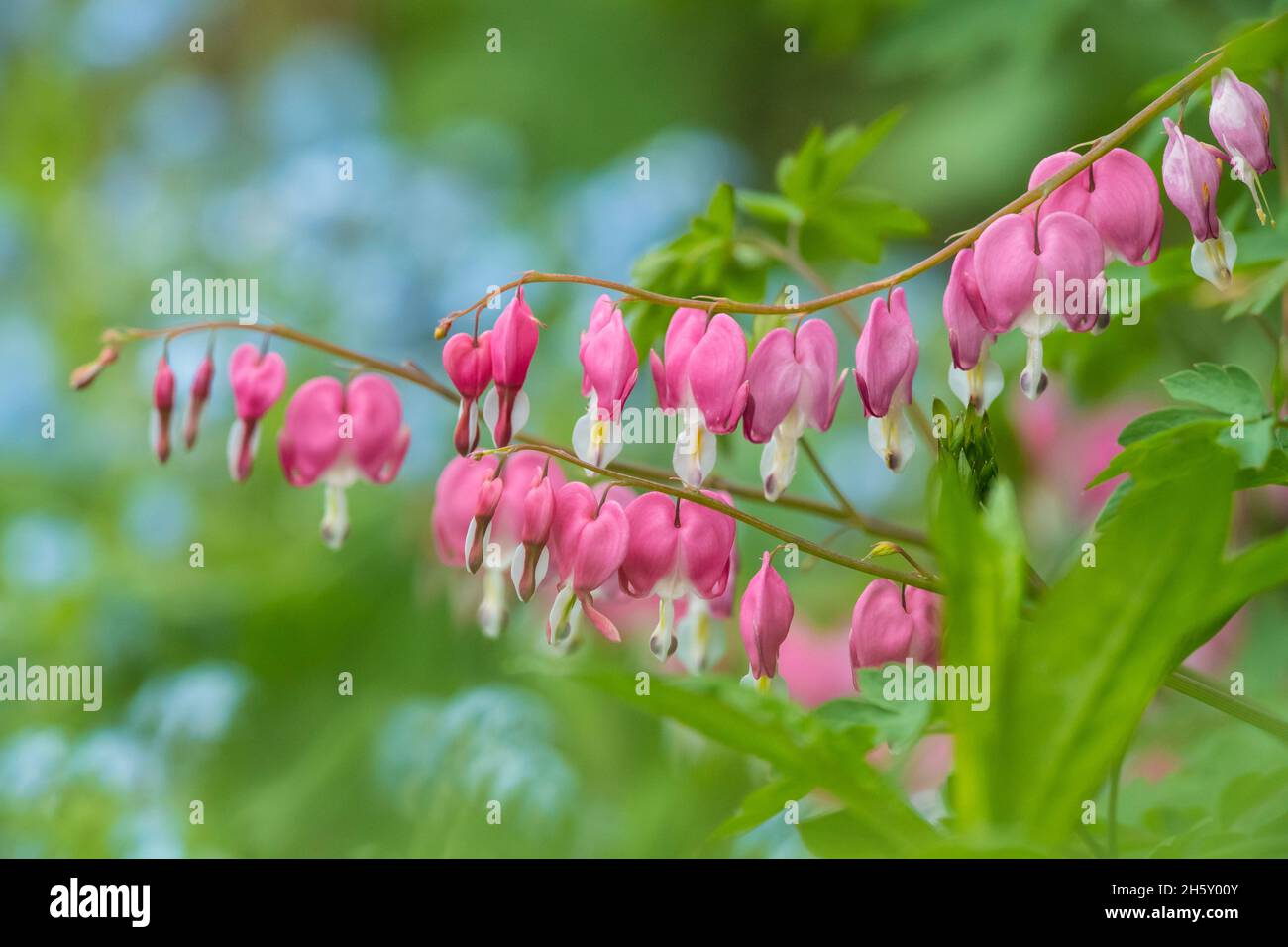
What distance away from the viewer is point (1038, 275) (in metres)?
0.71

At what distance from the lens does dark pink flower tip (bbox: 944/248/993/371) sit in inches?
28.9

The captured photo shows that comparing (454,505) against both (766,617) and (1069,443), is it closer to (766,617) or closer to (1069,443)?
(766,617)

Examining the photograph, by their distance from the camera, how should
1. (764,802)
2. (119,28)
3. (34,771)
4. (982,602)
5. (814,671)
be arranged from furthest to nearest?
(119,28) → (814,671) → (34,771) → (764,802) → (982,602)

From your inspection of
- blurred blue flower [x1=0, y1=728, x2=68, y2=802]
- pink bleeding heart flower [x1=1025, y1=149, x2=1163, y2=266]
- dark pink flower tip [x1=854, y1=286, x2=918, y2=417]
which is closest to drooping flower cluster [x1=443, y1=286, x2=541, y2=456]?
dark pink flower tip [x1=854, y1=286, x2=918, y2=417]

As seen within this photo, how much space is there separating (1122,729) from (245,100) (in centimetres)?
325

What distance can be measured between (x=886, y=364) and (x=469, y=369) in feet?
0.85

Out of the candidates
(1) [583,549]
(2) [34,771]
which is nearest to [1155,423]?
(1) [583,549]

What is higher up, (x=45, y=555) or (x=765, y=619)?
(x=45, y=555)

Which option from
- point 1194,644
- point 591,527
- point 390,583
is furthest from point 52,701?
point 1194,644

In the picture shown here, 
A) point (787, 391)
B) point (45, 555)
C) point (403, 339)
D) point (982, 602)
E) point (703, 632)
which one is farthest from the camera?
point (403, 339)

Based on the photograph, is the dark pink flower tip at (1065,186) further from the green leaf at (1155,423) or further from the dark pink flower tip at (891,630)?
the dark pink flower tip at (891,630)

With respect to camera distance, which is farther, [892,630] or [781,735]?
[892,630]

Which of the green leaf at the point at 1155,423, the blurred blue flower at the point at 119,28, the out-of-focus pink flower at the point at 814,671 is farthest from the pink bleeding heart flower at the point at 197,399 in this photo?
the blurred blue flower at the point at 119,28

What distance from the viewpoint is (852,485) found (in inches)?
85.8
